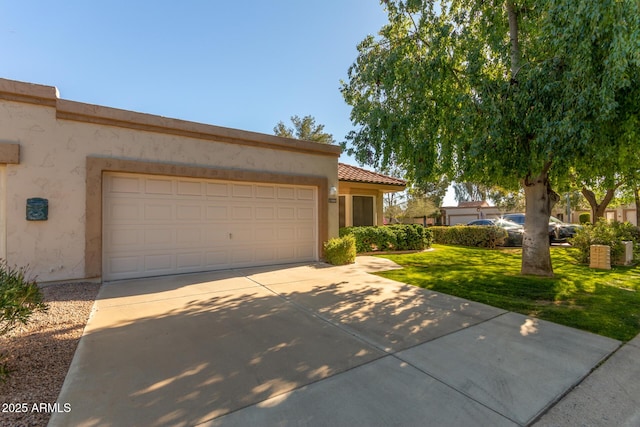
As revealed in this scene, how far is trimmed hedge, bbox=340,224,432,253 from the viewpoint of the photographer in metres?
12.5

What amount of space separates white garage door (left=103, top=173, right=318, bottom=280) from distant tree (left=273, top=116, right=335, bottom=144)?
19426mm

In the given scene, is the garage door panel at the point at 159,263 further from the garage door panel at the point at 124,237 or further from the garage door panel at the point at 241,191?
the garage door panel at the point at 241,191

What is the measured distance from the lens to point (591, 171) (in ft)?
21.1

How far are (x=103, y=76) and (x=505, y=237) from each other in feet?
61.6

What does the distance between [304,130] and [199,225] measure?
2200cm

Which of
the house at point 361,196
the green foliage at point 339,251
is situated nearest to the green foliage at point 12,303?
the green foliage at point 339,251

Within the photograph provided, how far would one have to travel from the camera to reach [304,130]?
28.2 meters

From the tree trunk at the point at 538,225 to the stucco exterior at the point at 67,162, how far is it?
8756mm

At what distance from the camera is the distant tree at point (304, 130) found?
28234 mm

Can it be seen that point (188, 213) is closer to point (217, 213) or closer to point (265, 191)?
point (217, 213)

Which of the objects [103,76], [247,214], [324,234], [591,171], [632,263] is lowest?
[632,263]

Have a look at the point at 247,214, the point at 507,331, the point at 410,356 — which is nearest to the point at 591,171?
the point at 507,331

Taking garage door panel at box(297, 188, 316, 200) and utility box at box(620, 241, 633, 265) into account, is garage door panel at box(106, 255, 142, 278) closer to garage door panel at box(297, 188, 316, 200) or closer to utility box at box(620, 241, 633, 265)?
garage door panel at box(297, 188, 316, 200)

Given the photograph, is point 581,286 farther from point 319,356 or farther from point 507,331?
point 319,356
